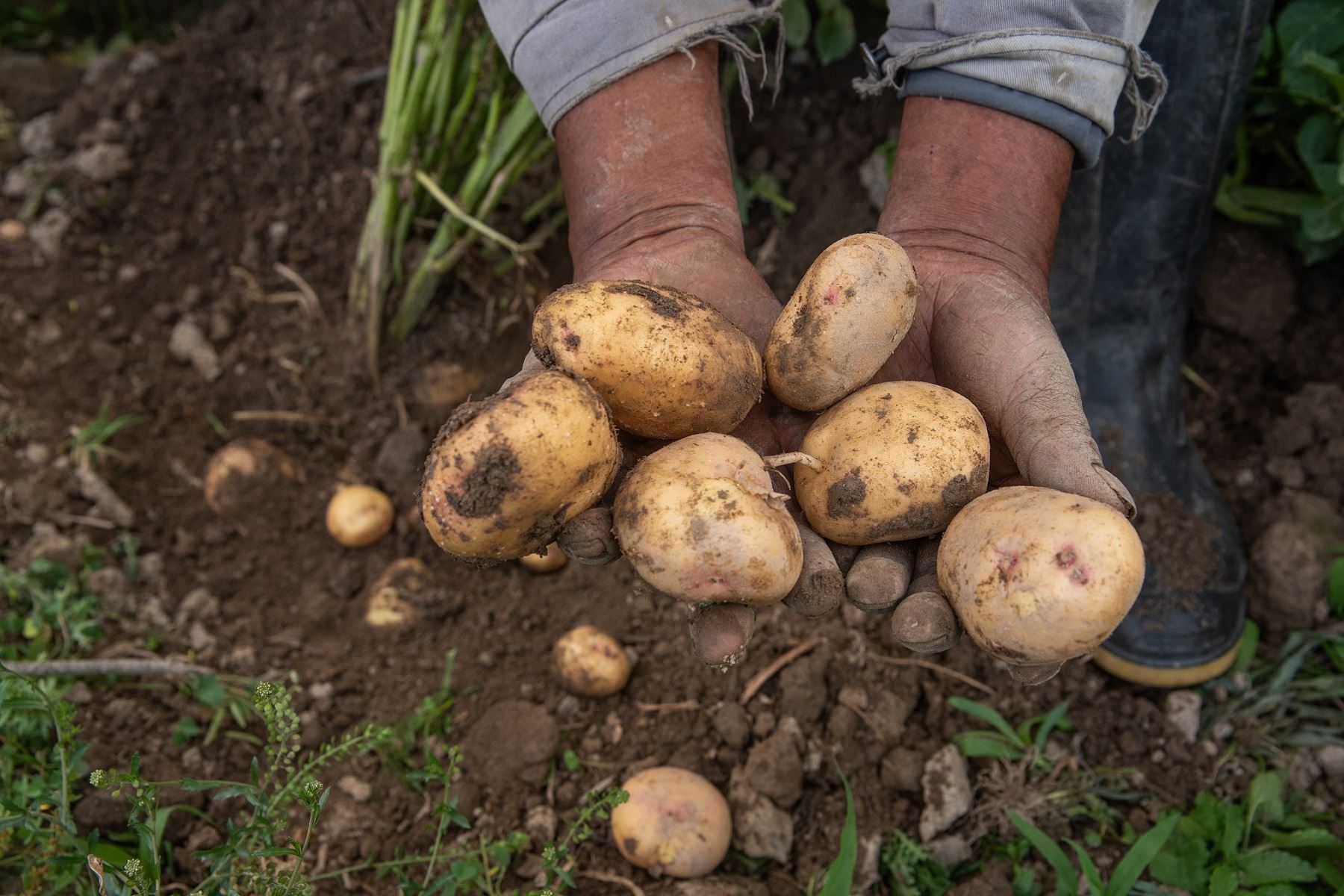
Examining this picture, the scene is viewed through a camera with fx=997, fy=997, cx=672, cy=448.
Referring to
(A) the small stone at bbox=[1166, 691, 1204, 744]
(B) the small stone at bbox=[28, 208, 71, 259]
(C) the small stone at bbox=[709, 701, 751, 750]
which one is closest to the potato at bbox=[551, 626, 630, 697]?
(C) the small stone at bbox=[709, 701, 751, 750]

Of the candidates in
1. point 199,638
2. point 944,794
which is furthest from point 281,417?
point 944,794

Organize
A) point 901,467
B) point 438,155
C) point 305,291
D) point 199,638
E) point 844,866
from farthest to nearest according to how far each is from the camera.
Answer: point 305,291
point 438,155
point 199,638
point 844,866
point 901,467

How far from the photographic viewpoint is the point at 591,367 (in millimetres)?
1996

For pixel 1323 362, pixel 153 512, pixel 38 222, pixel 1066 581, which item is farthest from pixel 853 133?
pixel 38 222

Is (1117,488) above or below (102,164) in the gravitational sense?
below

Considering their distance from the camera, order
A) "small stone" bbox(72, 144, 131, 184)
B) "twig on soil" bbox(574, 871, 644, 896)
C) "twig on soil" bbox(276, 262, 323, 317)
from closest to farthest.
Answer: "twig on soil" bbox(574, 871, 644, 896)
"twig on soil" bbox(276, 262, 323, 317)
"small stone" bbox(72, 144, 131, 184)

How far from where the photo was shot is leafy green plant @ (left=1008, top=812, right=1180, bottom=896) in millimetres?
2238

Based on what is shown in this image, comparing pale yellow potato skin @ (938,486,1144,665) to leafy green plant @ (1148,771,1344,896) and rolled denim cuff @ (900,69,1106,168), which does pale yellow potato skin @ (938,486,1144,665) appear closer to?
leafy green plant @ (1148,771,1344,896)

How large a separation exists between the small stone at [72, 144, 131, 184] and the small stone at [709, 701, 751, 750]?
318 cm

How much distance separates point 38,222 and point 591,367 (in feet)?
10.0

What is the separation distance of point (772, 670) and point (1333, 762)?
1.46 metres

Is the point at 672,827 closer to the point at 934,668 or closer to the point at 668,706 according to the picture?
the point at 668,706

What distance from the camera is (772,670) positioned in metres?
2.75

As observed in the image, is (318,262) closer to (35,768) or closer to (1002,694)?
(35,768)
